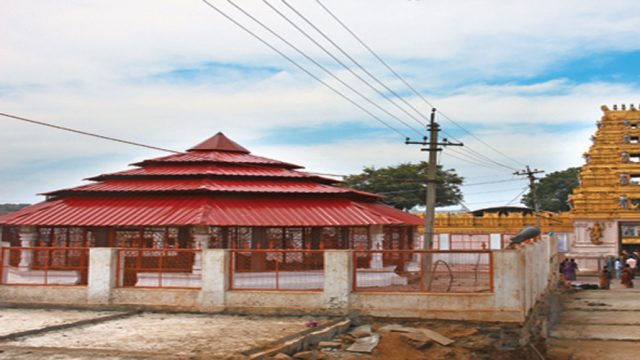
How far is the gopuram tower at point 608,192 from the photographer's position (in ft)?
137

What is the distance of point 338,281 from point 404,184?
43.8 metres

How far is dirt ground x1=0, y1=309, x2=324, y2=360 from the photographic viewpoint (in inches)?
464

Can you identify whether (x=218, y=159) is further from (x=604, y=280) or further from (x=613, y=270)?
(x=613, y=270)

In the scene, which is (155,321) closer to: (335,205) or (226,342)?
(226,342)

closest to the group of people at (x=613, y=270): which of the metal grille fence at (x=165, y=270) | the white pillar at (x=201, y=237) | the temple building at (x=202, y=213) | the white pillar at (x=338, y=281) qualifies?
the temple building at (x=202, y=213)

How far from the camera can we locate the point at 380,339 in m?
14.2

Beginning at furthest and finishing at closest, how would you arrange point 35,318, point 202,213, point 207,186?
point 207,186, point 202,213, point 35,318

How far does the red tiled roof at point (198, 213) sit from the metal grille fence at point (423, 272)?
4.84 feet

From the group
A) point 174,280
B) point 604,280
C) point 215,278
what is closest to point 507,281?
point 215,278

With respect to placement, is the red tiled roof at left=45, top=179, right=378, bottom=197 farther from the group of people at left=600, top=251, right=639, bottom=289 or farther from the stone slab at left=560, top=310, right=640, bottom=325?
the group of people at left=600, top=251, right=639, bottom=289

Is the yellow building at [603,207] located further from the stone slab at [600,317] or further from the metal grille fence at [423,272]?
the metal grille fence at [423,272]

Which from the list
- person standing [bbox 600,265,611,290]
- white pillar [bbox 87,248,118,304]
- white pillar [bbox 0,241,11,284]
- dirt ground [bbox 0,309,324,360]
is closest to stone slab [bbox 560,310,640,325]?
person standing [bbox 600,265,611,290]

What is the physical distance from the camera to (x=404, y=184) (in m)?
59.4

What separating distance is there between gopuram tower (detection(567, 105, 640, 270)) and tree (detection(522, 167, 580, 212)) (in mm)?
37494
